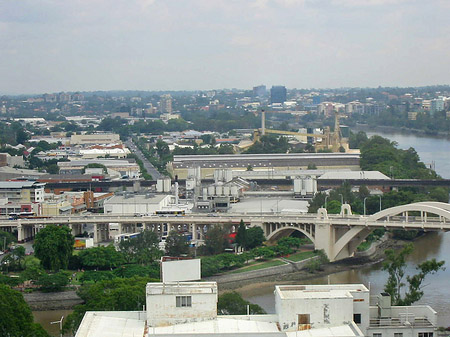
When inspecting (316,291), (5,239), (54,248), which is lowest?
(5,239)

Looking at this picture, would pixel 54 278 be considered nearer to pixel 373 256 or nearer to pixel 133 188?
pixel 373 256

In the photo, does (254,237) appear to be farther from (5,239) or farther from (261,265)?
(5,239)

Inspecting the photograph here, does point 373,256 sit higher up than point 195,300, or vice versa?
point 195,300

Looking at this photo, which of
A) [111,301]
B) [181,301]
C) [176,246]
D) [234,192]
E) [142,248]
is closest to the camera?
[181,301]

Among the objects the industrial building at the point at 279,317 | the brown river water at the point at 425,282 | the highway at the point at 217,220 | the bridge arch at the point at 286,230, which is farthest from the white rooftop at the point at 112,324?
the bridge arch at the point at 286,230

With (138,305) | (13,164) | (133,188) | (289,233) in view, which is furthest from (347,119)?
(138,305)

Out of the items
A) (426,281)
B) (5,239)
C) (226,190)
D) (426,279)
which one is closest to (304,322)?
(426,281)
